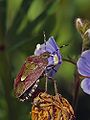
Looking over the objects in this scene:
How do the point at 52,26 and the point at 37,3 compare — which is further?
the point at 37,3

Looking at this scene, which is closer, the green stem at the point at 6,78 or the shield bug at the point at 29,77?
the shield bug at the point at 29,77

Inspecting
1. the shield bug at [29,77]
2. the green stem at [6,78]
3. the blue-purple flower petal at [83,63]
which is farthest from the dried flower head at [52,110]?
the green stem at [6,78]

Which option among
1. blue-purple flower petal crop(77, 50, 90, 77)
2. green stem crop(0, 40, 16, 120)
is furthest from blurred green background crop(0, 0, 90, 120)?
blue-purple flower petal crop(77, 50, 90, 77)

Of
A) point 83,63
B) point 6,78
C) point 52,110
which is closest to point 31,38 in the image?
point 6,78

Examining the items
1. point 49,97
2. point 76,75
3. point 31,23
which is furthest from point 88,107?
point 49,97

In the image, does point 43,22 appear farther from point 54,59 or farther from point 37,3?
point 54,59

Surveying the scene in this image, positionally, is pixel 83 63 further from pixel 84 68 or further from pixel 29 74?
pixel 29 74

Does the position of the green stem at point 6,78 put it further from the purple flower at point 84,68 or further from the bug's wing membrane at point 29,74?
the purple flower at point 84,68
